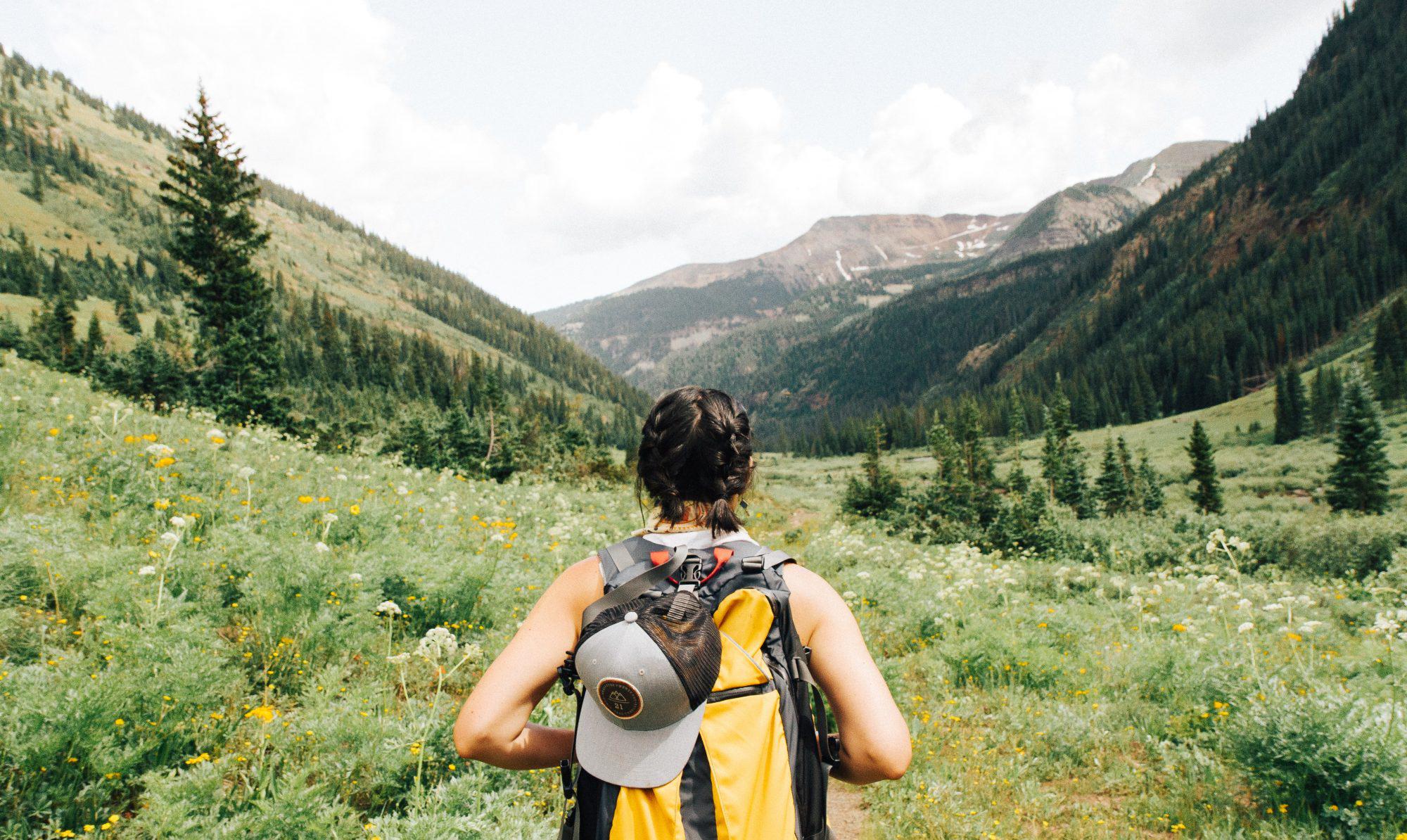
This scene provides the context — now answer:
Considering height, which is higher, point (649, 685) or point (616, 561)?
point (616, 561)

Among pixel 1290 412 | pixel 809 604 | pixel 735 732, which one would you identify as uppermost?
pixel 809 604

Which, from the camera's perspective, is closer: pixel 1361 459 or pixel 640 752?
pixel 640 752

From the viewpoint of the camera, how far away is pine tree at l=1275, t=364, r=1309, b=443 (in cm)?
6059

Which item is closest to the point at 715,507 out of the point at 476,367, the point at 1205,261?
the point at 476,367

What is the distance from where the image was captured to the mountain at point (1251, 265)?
9594 cm

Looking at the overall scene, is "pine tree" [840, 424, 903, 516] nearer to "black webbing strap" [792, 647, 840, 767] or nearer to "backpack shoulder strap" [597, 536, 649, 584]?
"black webbing strap" [792, 647, 840, 767]

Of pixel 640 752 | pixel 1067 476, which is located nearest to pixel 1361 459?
pixel 1067 476

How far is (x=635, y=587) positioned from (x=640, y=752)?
1.40 ft

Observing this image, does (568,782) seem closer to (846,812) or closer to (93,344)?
(846,812)

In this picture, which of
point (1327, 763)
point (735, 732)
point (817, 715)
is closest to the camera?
point (735, 732)

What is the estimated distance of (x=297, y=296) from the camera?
113 meters

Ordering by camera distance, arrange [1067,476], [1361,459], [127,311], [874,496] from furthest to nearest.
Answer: [127,311]
[1067,476]
[874,496]
[1361,459]

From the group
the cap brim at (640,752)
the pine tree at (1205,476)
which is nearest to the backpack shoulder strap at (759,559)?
the cap brim at (640,752)

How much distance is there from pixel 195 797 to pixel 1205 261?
16792 cm
